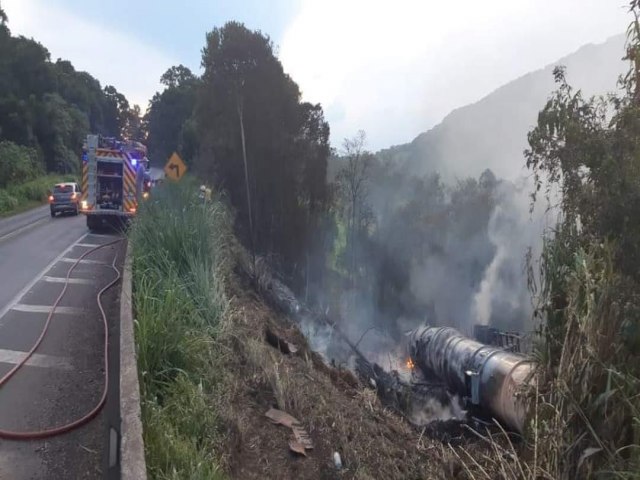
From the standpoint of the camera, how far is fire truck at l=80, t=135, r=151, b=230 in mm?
19031

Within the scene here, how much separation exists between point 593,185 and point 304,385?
432cm

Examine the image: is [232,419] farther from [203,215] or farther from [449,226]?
[449,226]

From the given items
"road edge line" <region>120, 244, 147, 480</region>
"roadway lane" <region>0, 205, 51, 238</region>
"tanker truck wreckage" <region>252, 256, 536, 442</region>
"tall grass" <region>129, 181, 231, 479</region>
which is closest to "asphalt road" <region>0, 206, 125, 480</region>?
"road edge line" <region>120, 244, 147, 480</region>

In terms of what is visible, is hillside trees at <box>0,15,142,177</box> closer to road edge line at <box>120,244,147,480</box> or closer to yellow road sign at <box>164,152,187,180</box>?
yellow road sign at <box>164,152,187,180</box>

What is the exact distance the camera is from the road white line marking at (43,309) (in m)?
8.62

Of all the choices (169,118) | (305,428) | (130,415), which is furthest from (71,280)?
(169,118)

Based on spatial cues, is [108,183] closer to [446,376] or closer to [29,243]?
[29,243]

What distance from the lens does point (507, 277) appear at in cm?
4784

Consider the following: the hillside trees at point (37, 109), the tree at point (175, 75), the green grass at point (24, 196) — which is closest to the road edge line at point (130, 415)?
the green grass at point (24, 196)

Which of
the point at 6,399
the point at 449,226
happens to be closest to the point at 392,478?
the point at 6,399

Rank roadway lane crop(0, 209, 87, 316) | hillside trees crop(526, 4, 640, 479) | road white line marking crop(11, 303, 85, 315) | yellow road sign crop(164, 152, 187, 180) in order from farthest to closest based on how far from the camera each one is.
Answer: yellow road sign crop(164, 152, 187, 180)
roadway lane crop(0, 209, 87, 316)
road white line marking crop(11, 303, 85, 315)
hillside trees crop(526, 4, 640, 479)

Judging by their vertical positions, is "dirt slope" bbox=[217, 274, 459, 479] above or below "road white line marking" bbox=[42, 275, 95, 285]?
below

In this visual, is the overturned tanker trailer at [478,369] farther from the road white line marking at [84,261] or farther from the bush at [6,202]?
the bush at [6,202]

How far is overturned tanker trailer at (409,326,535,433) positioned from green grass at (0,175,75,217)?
737 inches
